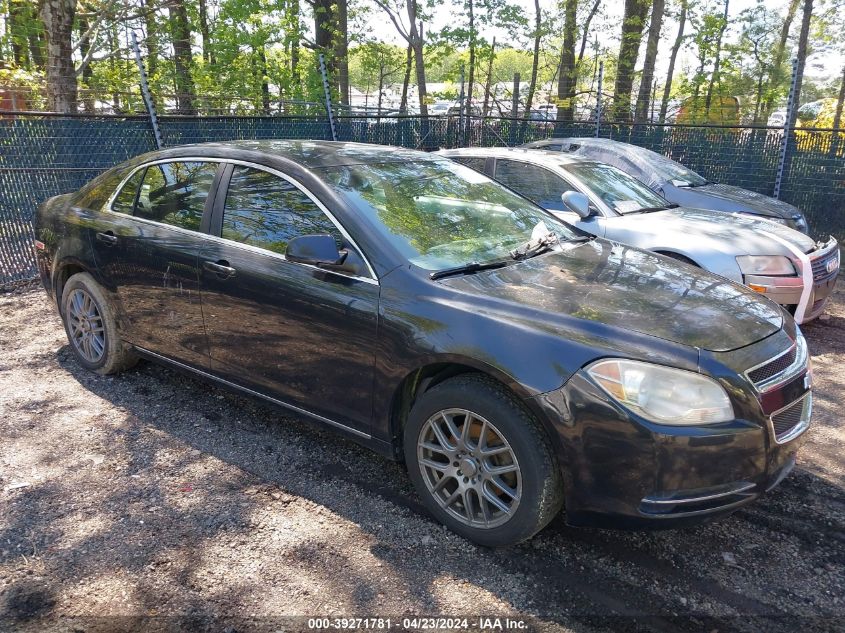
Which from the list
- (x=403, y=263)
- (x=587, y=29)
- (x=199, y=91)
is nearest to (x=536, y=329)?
(x=403, y=263)

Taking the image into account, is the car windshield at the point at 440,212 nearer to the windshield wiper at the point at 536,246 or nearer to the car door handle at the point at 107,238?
the windshield wiper at the point at 536,246

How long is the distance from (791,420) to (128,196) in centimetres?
410

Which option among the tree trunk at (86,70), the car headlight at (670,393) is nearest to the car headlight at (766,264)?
the car headlight at (670,393)

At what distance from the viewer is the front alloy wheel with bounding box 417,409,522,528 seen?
2760 millimetres

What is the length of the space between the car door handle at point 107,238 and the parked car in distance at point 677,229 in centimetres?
312

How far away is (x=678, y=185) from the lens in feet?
26.3

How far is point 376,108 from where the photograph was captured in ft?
40.3

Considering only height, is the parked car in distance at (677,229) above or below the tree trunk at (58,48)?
below

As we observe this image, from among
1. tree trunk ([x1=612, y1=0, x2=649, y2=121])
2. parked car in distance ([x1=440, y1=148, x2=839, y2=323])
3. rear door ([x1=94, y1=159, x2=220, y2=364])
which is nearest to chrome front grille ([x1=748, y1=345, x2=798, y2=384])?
parked car in distance ([x1=440, y1=148, x2=839, y2=323])

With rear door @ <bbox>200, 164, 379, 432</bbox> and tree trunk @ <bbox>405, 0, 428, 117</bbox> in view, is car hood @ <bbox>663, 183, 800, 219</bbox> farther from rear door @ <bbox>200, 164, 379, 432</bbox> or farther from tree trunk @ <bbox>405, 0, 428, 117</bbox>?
tree trunk @ <bbox>405, 0, 428, 117</bbox>

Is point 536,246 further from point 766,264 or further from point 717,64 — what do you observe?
point 717,64

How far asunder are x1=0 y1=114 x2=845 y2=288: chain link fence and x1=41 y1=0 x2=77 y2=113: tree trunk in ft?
11.3

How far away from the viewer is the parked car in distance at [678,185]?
7598 millimetres

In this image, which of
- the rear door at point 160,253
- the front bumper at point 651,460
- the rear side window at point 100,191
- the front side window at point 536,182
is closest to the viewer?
the front bumper at point 651,460
